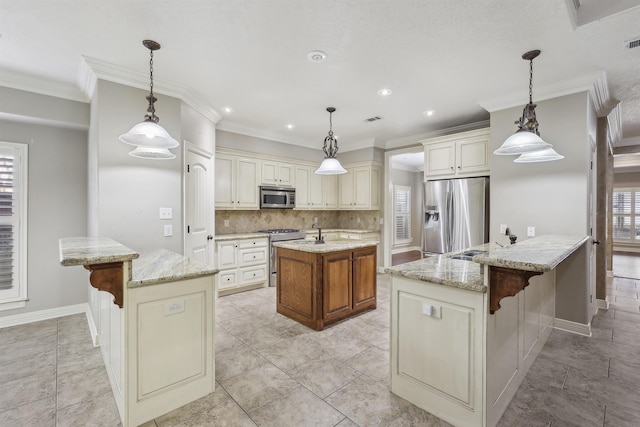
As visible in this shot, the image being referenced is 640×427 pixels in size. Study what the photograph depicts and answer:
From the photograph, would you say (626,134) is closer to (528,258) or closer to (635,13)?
(635,13)

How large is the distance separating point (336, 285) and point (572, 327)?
2624mm

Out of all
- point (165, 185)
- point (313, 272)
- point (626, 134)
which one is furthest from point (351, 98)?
point (626, 134)

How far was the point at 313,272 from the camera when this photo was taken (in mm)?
3287

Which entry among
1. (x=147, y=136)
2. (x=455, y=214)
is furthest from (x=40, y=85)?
(x=455, y=214)

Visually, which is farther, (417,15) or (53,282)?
(53,282)

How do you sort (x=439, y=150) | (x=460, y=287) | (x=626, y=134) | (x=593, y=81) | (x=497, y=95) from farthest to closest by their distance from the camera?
(x=626, y=134) → (x=439, y=150) → (x=497, y=95) → (x=593, y=81) → (x=460, y=287)

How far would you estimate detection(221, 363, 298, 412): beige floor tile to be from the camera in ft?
6.78

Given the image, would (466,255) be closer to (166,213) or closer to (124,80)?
(166,213)

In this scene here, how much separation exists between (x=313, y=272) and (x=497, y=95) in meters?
3.05

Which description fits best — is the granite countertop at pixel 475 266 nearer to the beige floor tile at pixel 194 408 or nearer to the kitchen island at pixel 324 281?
the kitchen island at pixel 324 281

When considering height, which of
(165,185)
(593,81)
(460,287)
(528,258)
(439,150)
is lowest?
(460,287)

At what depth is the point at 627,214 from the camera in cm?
865

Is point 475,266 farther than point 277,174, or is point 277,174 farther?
point 277,174

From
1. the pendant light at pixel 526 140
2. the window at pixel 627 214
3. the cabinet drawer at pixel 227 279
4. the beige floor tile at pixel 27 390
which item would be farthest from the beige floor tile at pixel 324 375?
the window at pixel 627 214
